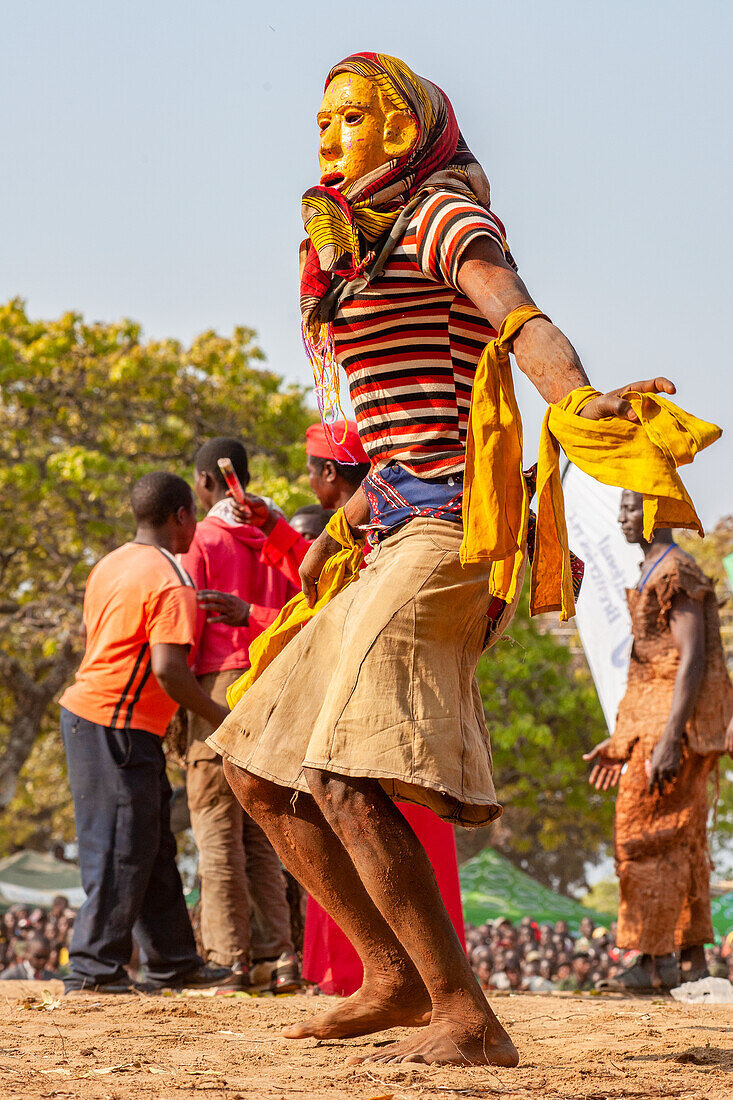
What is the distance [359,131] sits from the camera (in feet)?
10.1

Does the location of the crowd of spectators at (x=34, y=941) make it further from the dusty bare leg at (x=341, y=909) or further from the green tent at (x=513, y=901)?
the dusty bare leg at (x=341, y=909)

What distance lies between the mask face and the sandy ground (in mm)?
2114

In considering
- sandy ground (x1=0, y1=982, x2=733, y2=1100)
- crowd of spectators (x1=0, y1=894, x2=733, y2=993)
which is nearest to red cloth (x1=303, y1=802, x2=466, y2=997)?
sandy ground (x1=0, y1=982, x2=733, y2=1100)

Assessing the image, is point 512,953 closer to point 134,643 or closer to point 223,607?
point 223,607

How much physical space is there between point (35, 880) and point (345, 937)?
55.5 feet

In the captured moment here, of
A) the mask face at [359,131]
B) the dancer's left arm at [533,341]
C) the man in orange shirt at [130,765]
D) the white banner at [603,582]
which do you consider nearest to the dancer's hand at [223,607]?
the man in orange shirt at [130,765]

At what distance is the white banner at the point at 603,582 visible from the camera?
9617 mm

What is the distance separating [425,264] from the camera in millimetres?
2791

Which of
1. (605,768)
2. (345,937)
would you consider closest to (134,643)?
(345,937)

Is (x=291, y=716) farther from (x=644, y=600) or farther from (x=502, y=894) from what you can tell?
(x=502, y=894)

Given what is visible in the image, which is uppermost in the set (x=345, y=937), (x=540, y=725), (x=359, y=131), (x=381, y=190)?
(x=540, y=725)

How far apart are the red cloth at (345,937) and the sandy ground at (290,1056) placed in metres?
0.66

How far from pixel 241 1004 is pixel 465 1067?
1742 mm

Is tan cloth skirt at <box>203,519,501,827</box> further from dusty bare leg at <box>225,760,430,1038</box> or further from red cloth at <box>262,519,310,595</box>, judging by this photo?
red cloth at <box>262,519,310,595</box>
